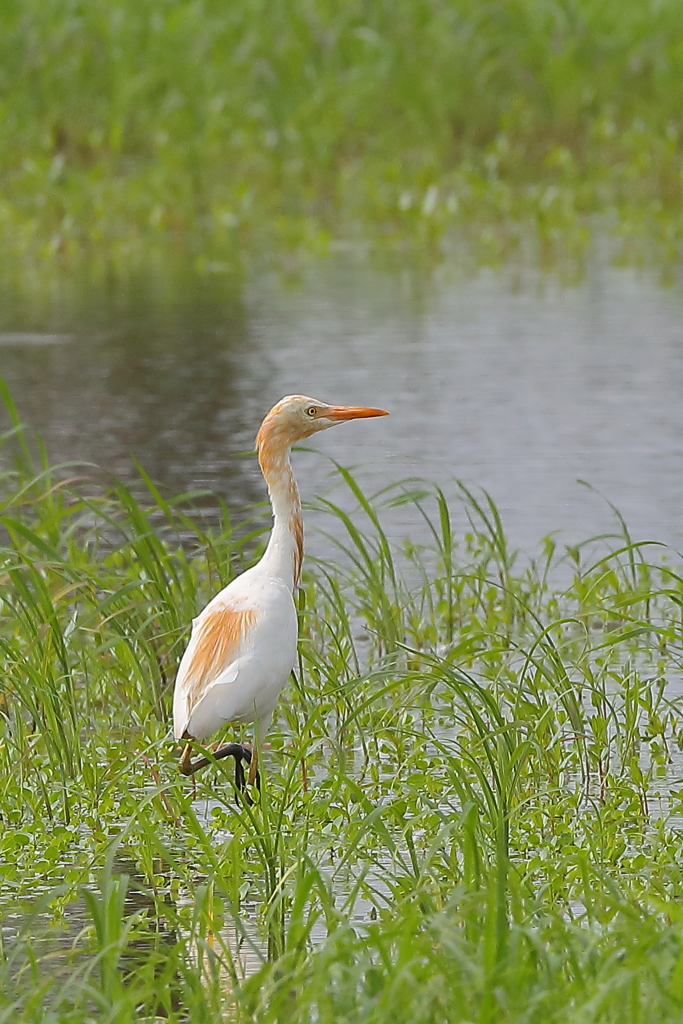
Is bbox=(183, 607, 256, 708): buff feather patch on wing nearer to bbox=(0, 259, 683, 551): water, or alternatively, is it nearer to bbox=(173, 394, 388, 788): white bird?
bbox=(173, 394, 388, 788): white bird

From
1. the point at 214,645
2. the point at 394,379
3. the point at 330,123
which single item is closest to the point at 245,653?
the point at 214,645

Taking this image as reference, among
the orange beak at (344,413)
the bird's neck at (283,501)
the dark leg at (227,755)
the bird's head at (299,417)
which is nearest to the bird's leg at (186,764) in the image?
the dark leg at (227,755)

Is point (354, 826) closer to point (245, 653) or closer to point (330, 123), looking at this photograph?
point (245, 653)

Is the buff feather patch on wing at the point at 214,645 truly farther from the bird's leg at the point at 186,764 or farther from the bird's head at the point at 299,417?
the bird's head at the point at 299,417

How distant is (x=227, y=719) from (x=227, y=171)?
14.2m

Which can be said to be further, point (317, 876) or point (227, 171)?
point (227, 171)

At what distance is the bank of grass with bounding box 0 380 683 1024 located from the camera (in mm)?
3916

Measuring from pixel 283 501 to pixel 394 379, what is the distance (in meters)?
6.30

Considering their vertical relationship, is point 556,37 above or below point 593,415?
above

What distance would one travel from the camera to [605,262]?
15695mm

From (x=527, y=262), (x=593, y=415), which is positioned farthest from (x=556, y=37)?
(x=593, y=415)

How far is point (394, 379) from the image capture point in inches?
480

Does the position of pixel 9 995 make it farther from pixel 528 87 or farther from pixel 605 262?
pixel 528 87

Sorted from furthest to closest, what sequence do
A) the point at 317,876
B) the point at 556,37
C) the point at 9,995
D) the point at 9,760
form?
1. the point at 556,37
2. the point at 9,760
3. the point at 9,995
4. the point at 317,876
